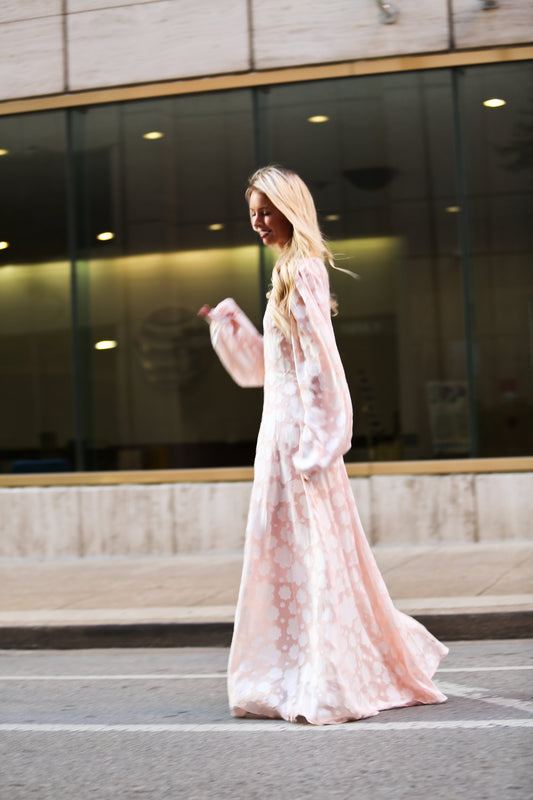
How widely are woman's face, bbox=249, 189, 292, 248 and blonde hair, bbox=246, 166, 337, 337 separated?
3 centimetres

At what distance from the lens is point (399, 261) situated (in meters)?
10.7

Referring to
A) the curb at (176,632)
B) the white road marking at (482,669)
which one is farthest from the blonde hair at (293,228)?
the curb at (176,632)

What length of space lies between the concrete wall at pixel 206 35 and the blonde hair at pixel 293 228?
662cm

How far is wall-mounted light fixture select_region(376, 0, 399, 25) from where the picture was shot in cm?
1046

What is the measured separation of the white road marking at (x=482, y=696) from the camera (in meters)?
4.64

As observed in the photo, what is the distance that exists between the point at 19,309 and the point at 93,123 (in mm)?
2005

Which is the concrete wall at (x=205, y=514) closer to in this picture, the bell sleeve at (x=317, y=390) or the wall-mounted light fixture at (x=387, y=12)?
the wall-mounted light fixture at (x=387, y=12)

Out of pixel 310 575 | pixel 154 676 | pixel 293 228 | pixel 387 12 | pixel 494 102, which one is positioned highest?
pixel 387 12

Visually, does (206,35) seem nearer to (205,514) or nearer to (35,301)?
(35,301)

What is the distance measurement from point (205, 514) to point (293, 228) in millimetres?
6588

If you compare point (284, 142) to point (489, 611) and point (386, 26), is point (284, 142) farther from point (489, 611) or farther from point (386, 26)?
point (489, 611)

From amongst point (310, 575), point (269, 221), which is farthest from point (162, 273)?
point (310, 575)

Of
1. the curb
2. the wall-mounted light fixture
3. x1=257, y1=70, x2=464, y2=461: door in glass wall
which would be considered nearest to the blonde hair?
the curb

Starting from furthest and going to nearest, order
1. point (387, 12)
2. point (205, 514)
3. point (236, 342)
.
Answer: point (205, 514)
point (387, 12)
point (236, 342)
